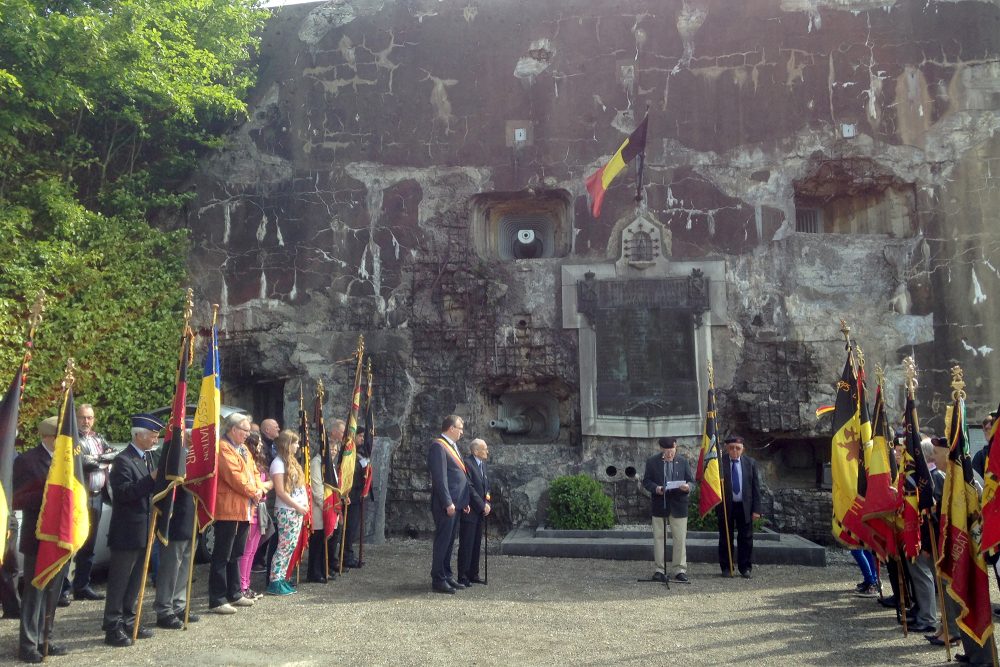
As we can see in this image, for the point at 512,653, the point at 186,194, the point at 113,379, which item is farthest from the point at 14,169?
the point at 512,653

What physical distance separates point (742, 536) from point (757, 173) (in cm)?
604

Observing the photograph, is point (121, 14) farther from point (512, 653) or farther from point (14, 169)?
point (512, 653)

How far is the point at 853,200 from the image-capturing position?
14.2 m

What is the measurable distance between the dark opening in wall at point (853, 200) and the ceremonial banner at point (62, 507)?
35.8ft

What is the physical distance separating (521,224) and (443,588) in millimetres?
7492

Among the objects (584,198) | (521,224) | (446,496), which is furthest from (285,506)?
(521,224)

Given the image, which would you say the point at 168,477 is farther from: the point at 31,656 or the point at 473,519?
the point at 473,519

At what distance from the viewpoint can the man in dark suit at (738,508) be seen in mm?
9797

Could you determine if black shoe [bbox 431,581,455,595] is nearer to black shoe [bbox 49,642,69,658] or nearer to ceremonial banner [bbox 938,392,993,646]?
black shoe [bbox 49,642,69,658]

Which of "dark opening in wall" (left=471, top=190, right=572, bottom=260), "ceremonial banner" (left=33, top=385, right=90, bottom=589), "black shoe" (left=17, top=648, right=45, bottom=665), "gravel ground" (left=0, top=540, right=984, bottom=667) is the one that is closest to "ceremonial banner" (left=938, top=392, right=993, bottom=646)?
"gravel ground" (left=0, top=540, right=984, bottom=667)

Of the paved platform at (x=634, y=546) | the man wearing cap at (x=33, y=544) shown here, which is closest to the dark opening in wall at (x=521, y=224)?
the paved platform at (x=634, y=546)

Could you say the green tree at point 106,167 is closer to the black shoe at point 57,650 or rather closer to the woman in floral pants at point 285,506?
the woman in floral pants at point 285,506

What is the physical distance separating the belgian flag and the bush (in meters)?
4.09

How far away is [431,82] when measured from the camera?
14383 mm
